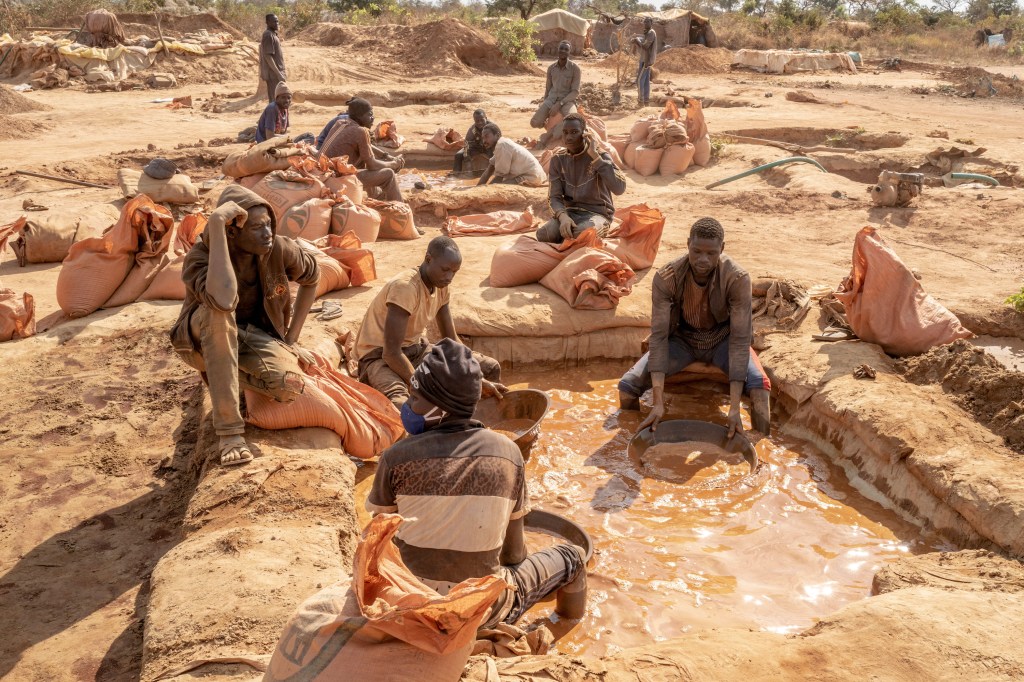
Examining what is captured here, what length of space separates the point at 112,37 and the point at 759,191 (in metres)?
16.4

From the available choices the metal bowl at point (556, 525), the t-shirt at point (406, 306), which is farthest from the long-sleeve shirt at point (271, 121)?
the metal bowl at point (556, 525)

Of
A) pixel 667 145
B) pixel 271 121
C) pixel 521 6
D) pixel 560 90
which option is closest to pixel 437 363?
pixel 271 121

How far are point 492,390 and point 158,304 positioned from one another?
2732 millimetres

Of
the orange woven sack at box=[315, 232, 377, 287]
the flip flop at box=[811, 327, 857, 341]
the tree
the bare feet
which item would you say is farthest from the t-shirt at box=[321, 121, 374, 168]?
the tree

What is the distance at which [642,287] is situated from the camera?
18.9ft

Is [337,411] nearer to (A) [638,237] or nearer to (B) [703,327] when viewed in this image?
(B) [703,327]

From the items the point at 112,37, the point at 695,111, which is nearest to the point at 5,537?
the point at 695,111

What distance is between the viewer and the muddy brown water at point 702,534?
9.84ft

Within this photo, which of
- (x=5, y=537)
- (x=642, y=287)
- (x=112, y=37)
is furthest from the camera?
(x=112, y=37)

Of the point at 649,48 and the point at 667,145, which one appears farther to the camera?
the point at 649,48

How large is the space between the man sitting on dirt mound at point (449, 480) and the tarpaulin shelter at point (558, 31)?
62.0ft

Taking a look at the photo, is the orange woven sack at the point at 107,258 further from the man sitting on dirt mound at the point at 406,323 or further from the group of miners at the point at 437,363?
the man sitting on dirt mound at the point at 406,323

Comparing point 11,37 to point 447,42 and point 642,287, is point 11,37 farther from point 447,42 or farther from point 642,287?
point 642,287

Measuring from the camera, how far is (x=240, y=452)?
3.37m
